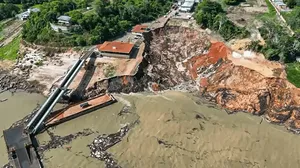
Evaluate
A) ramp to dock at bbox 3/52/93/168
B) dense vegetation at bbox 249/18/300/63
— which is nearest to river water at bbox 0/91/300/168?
ramp to dock at bbox 3/52/93/168

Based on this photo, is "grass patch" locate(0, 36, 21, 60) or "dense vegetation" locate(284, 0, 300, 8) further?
"dense vegetation" locate(284, 0, 300, 8)

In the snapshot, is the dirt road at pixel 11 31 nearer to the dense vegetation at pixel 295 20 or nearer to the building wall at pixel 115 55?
the building wall at pixel 115 55

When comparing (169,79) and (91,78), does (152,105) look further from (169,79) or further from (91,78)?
(91,78)

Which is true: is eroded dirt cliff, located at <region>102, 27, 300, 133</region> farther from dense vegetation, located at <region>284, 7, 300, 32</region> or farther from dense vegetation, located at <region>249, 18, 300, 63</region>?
dense vegetation, located at <region>284, 7, 300, 32</region>

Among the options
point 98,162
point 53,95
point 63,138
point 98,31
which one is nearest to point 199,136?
point 98,162

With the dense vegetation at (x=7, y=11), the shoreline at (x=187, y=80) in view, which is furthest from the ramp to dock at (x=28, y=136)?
the dense vegetation at (x=7, y=11)

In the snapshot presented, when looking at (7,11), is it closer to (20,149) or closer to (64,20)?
(64,20)

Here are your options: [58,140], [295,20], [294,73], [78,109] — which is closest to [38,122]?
[58,140]
